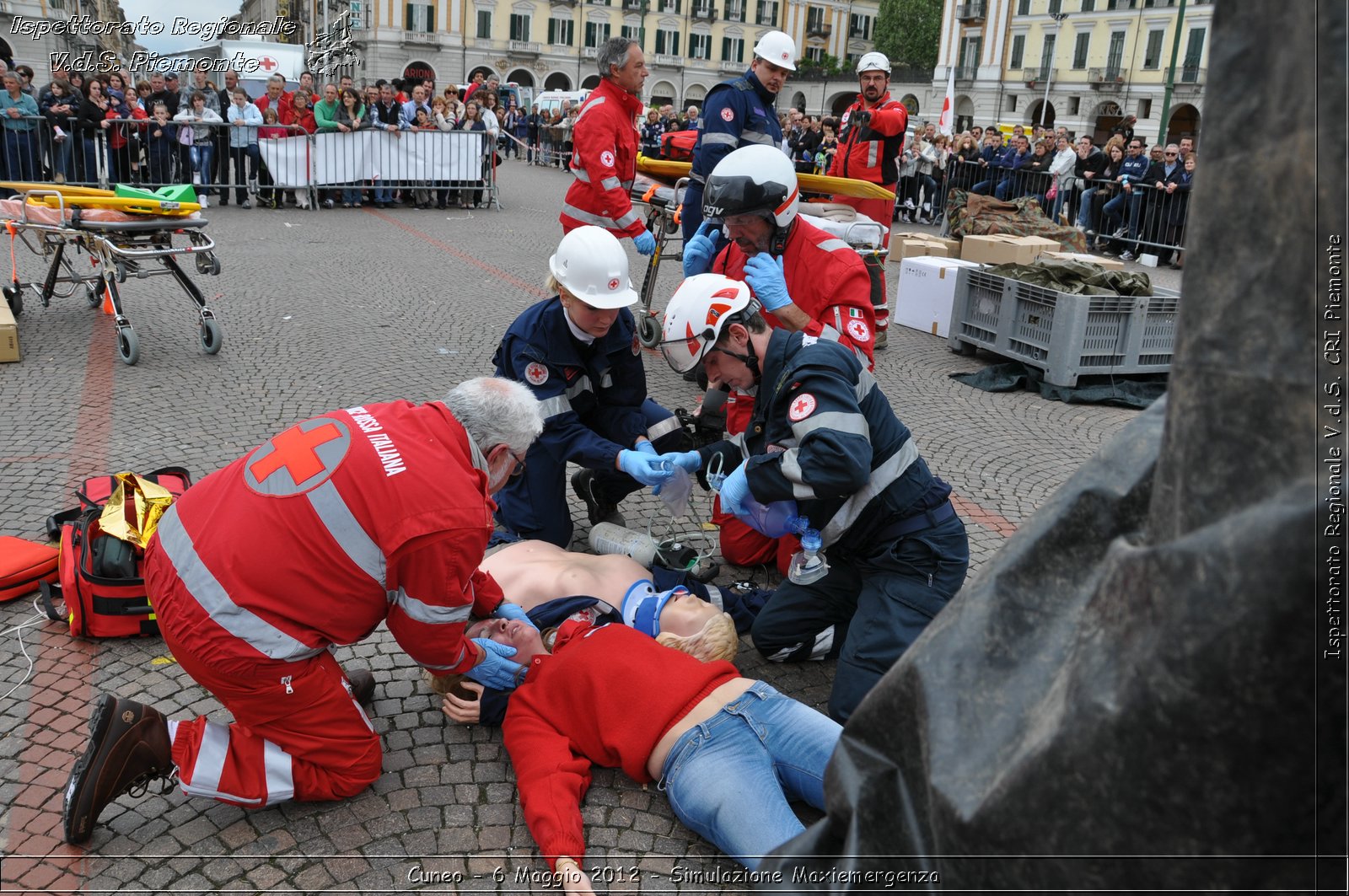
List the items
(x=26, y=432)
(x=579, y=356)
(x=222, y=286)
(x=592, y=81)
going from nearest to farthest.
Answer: (x=579, y=356) → (x=26, y=432) → (x=222, y=286) → (x=592, y=81)

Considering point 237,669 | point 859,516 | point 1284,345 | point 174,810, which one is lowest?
point 174,810

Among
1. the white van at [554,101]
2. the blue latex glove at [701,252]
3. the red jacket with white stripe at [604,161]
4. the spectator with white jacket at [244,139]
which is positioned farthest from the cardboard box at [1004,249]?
the white van at [554,101]

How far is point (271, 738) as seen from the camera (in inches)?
111

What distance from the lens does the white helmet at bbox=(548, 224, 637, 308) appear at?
14.2 feet

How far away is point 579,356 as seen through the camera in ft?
15.2

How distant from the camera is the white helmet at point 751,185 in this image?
491 cm

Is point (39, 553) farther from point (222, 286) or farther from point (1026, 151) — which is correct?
point (1026, 151)

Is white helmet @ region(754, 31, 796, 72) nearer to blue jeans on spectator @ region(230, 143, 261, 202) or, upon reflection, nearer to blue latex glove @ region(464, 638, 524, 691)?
blue latex glove @ region(464, 638, 524, 691)

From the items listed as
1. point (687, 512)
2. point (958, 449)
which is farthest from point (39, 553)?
point (958, 449)

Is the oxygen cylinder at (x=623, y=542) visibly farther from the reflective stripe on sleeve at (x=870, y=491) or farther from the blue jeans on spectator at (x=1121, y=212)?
the blue jeans on spectator at (x=1121, y=212)

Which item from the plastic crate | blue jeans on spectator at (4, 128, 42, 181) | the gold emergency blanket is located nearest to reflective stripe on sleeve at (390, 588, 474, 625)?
the gold emergency blanket

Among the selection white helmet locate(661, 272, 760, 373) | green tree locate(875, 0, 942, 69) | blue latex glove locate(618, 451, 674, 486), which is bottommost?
blue latex glove locate(618, 451, 674, 486)

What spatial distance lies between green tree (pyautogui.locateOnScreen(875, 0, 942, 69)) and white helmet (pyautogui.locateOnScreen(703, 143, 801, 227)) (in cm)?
8028

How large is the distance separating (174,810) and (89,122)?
14100 millimetres
